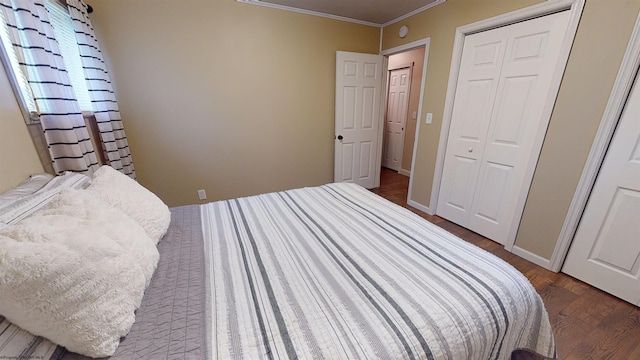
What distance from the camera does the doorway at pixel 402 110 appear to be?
399 centimetres

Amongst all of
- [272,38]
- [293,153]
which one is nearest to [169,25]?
[272,38]

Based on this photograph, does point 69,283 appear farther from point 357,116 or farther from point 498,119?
point 357,116

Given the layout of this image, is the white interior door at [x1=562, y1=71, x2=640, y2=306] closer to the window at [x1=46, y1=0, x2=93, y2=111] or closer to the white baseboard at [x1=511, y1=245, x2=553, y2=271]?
the white baseboard at [x1=511, y1=245, x2=553, y2=271]

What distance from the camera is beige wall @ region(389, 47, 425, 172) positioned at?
3910 mm

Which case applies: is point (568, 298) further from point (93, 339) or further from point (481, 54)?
point (93, 339)

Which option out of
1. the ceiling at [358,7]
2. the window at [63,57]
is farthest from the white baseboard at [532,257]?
the window at [63,57]

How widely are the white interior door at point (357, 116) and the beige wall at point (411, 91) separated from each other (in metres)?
0.96

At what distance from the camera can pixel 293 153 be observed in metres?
3.06

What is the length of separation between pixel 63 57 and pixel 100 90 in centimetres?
28

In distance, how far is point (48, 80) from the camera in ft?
4.14

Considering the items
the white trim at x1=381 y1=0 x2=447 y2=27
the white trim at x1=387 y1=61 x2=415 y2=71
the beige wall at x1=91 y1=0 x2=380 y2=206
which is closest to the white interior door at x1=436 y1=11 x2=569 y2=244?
the white trim at x1=381 y1=0 x2=447 y2=27

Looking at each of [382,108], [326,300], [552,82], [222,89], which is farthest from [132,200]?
[382,108]

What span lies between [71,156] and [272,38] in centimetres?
215

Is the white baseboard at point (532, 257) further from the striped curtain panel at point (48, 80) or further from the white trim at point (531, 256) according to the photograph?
the striped curtain panel at point (48, 80)
